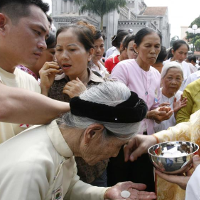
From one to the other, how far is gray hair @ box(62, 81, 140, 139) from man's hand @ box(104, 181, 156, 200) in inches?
18.3

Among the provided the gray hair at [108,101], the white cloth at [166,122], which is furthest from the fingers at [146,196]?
the white cloth at [166,122]

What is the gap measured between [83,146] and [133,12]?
48.5 m

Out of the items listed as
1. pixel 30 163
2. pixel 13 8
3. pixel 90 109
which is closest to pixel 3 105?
pixel 30 163

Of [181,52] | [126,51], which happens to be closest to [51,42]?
[126,51]

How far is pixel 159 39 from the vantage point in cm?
338

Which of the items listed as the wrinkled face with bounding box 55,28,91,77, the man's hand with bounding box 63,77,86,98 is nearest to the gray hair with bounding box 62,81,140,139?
the man's hand with bounding box 63,77,86,98

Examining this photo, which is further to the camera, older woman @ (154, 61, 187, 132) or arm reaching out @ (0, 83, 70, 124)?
older woman @ (154, 61, 187, 132)

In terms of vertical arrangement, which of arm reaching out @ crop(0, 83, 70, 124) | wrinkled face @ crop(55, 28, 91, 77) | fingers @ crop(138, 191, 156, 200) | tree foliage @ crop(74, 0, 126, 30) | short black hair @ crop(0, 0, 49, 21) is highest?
tree foliage @ crop(74, 0, 126, 30)

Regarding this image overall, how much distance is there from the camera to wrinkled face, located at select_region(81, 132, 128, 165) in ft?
5.14

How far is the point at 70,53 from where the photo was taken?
2438 millimetres

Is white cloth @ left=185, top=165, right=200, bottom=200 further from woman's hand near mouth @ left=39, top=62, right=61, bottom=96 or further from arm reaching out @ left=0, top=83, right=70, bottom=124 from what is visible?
woman's hand near mouth @ left=39, top=62, right=61, bottom=96

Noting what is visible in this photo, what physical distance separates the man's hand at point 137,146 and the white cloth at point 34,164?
2.07 ft

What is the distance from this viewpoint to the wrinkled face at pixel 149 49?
128 inches

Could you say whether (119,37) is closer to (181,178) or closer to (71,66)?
(71,66)
